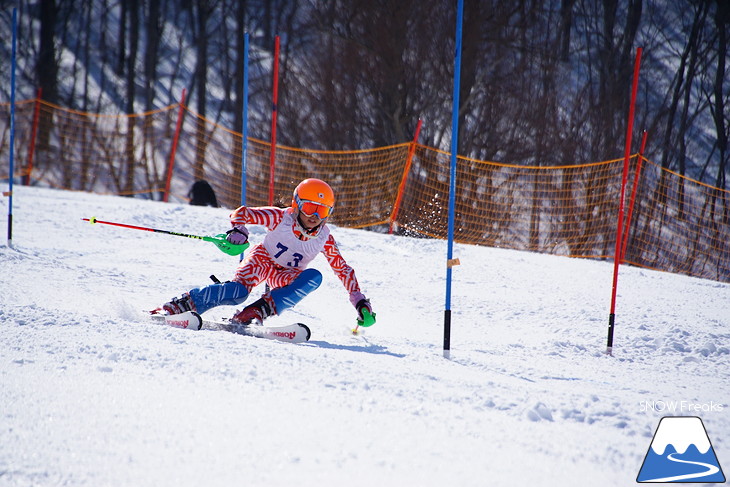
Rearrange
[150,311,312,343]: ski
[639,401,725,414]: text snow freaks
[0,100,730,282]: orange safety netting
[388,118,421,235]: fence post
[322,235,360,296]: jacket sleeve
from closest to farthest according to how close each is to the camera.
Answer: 1. [639,401,725,414]: text snow freaks
2. [150,311,312,343]: ski
3. [322,235,360,296]: jacket sleeve
4. [388,118,421,235]: fence post
5. [0,100,730,282]: orange safety netting

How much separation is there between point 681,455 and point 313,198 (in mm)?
2688

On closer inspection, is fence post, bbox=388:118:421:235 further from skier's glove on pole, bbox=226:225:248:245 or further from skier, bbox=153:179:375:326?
skier's glove on pole, bbox=226:225:248:245

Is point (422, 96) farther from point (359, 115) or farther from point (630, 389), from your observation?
point (630, 389)

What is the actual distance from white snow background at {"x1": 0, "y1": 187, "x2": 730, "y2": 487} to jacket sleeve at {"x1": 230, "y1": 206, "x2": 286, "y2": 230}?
862mm

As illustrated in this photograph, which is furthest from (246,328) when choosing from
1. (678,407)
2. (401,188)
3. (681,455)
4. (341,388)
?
(401,188)

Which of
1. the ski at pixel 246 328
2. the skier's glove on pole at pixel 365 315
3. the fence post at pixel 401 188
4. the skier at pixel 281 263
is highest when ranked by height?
the fence post at pixel 401 188

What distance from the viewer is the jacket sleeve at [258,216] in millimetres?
4254

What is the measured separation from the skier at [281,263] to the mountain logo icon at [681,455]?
7.21 feet

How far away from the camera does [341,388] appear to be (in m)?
2.84

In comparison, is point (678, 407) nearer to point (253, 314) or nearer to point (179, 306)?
point (253, 314)

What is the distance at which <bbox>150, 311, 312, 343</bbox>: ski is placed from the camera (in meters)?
3.89

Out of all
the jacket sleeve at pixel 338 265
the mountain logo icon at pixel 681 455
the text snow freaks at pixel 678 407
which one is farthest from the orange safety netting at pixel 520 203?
the mountain logo icon at pixel 681 455

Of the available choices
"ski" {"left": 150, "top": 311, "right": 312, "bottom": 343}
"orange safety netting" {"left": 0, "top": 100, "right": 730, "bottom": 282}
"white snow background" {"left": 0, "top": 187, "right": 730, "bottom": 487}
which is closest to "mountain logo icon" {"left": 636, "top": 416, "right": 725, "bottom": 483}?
"white snow background" {"left": 0, "top": 187, "right": 730, "bottom": 487}

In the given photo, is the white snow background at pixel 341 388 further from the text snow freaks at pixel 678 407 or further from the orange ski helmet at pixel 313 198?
the orange ski helmet at pixel 313 198
